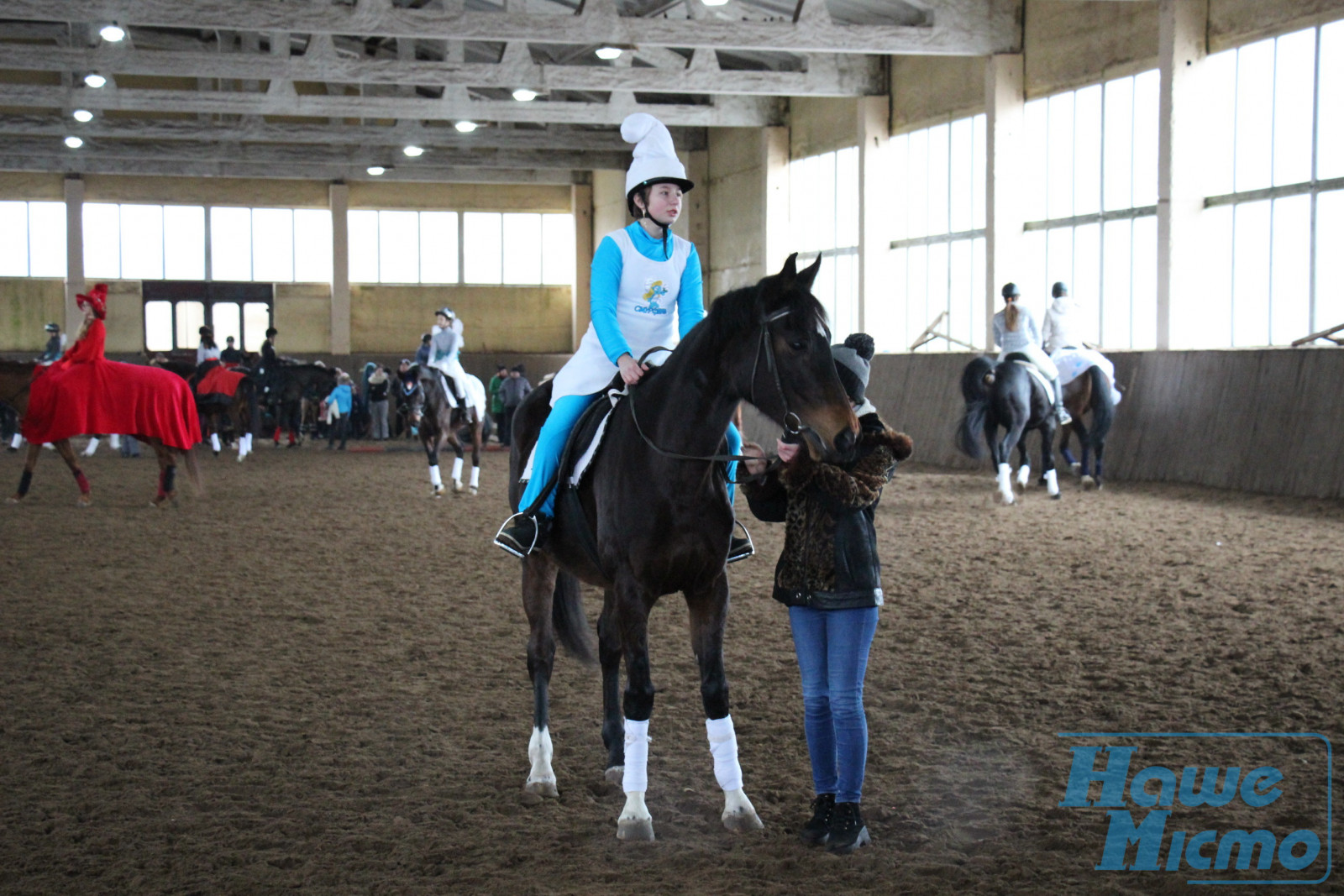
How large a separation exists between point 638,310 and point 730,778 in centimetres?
169

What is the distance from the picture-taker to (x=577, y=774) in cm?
470

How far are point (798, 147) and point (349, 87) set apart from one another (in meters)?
13.1

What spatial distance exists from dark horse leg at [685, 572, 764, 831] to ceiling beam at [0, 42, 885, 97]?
709 inches

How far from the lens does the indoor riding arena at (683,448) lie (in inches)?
157

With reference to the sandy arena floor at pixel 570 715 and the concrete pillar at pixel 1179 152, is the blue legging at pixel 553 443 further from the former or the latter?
the concrete pillar at pixel 1179 152

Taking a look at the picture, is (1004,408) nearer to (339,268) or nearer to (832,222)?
(832,222)

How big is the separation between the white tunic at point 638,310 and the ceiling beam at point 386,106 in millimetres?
20443

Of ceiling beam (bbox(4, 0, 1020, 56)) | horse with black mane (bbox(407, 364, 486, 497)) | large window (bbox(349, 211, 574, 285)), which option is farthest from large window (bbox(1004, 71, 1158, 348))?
large window (bbox(349, 211, 574, 285))

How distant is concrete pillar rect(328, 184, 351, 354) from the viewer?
3475cm

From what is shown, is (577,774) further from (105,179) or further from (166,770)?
(105,179)

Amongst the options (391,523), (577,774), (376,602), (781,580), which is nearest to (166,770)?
(577,774)

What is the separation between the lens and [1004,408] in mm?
13297

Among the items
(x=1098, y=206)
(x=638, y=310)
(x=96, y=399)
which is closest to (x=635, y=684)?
(x=638, y=310)

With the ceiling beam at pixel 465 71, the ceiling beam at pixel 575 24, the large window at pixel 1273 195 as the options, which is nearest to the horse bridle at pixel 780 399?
the large window at pixel 1273 195
